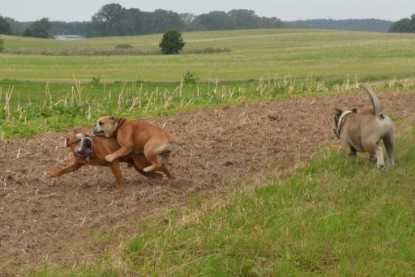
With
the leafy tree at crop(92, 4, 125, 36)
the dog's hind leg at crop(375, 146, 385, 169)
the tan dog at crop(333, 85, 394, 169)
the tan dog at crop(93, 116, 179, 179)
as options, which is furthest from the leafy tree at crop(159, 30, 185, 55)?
the leafy tree at crop(92, 4, 125, 36)

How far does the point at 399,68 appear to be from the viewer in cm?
4381

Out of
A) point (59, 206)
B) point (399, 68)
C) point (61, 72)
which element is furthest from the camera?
point (61, 72)

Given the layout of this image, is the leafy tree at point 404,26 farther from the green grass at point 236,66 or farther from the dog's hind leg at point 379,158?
the dog's hind leg at point 379,158

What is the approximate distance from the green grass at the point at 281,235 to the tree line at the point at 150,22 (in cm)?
13311

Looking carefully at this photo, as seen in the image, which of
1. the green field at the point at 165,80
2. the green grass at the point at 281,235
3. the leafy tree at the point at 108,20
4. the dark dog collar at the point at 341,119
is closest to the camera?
the green grass at the point at 281,235

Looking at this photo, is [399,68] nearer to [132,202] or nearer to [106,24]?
[132,202]

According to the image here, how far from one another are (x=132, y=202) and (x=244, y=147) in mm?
3765

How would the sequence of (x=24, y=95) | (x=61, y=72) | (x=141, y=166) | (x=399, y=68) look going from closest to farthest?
(x=141, y=166) < (x=24, y=95) < (x=399, y=68) < (x=61, y=72)

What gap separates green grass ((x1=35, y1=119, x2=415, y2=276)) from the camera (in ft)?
19.8

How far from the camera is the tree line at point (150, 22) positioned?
6097 inches

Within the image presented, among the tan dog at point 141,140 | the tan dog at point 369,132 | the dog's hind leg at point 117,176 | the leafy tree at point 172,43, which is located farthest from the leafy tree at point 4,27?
the dog's hind leg at point 117,176

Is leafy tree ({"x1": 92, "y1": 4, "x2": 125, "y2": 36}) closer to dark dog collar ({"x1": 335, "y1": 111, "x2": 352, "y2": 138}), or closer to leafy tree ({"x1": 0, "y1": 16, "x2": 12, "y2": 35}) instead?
leafy tree ({"x1": 0, "y1": 16, "x2": 12, "y2": 35})

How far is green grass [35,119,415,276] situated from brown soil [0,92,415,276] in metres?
0.44

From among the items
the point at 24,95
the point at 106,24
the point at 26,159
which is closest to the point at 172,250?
→ the point at 26,159
